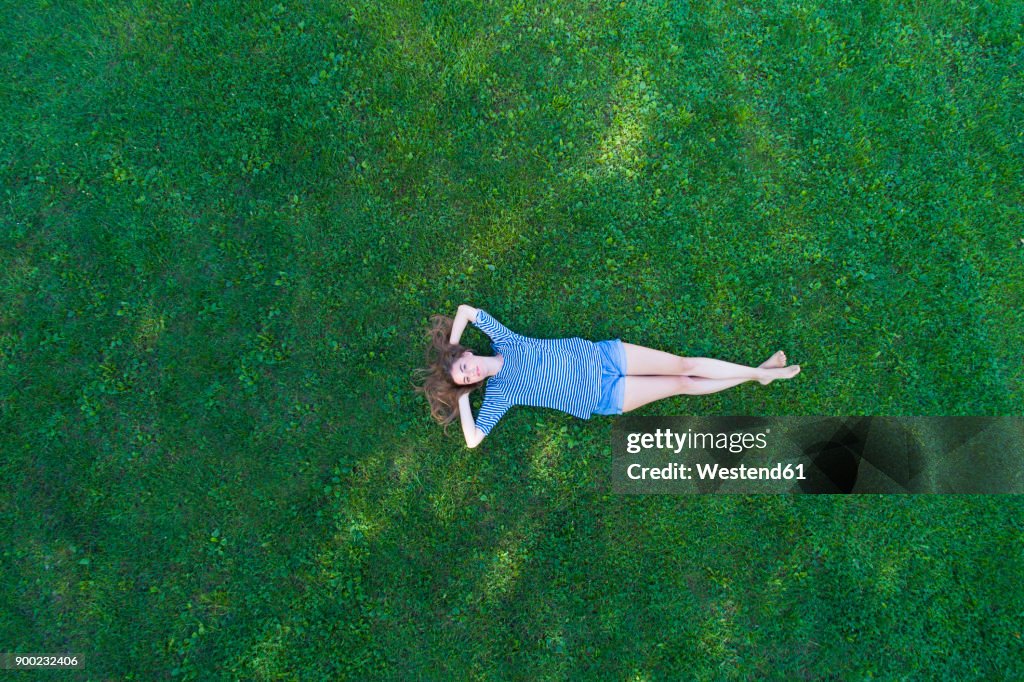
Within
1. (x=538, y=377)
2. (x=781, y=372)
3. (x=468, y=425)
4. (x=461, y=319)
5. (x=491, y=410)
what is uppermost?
(x=461, y=319)

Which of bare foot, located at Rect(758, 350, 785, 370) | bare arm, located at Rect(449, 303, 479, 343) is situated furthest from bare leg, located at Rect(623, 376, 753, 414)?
bare arm, located at Rect(449, 303, 479, 343)

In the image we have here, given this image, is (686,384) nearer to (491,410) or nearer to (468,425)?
(491,410)

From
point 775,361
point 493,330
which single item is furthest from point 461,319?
point 775,361

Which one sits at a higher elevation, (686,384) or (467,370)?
(467,370)

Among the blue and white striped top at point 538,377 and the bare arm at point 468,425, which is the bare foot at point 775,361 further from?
the bare arm at point 468,425

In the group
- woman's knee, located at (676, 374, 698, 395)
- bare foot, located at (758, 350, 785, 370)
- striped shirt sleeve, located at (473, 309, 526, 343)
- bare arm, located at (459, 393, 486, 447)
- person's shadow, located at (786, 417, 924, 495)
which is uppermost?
striped shirt sleeve, located at (473, 309, 526, 343)

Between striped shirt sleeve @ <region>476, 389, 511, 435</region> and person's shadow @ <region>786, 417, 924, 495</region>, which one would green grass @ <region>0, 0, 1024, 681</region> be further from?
striped shirt sleeve @ <region>476, 389, 511, 435</region>

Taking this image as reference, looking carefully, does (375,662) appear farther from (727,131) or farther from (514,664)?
(727,131)
